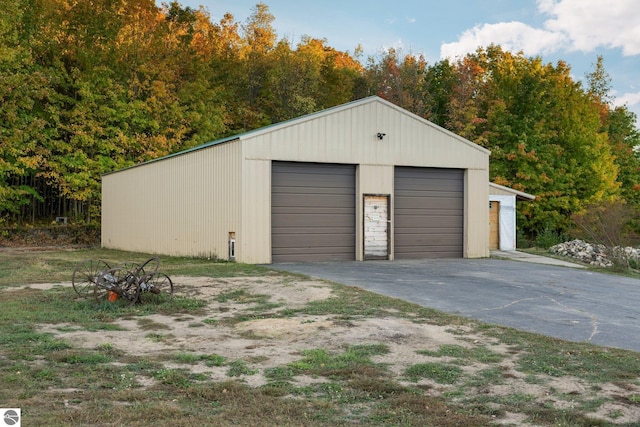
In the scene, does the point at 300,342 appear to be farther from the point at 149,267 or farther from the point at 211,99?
the point at 211,99

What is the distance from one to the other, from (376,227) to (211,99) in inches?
782

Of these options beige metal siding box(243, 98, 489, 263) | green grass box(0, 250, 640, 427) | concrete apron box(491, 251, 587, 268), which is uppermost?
beige metal siding box(243, 98, 489, 263)

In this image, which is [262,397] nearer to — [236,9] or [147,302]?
[147,302]

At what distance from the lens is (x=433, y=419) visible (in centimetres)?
461

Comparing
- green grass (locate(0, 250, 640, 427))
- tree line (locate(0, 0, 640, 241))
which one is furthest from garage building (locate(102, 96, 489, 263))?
tree line (locate(0, 0, 640, 241))

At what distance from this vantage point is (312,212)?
700 inches

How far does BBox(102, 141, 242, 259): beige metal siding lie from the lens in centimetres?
1705

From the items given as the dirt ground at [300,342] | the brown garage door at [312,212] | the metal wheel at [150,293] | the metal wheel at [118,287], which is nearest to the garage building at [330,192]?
the brown garage door at [312,212]

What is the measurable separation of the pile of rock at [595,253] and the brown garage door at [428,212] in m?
4.55

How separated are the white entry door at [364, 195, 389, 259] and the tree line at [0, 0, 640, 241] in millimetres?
11903

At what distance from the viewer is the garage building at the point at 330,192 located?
16.7 meters

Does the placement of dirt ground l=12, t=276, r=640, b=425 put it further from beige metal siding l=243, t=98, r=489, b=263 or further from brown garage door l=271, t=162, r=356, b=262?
beige metal siding l=243, t=98, r=489, b=263

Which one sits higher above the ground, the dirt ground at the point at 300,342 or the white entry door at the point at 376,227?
the white entry door at the point at 376,227

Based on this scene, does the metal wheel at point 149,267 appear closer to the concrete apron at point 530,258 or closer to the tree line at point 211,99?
the concrete apron at point 530,258
